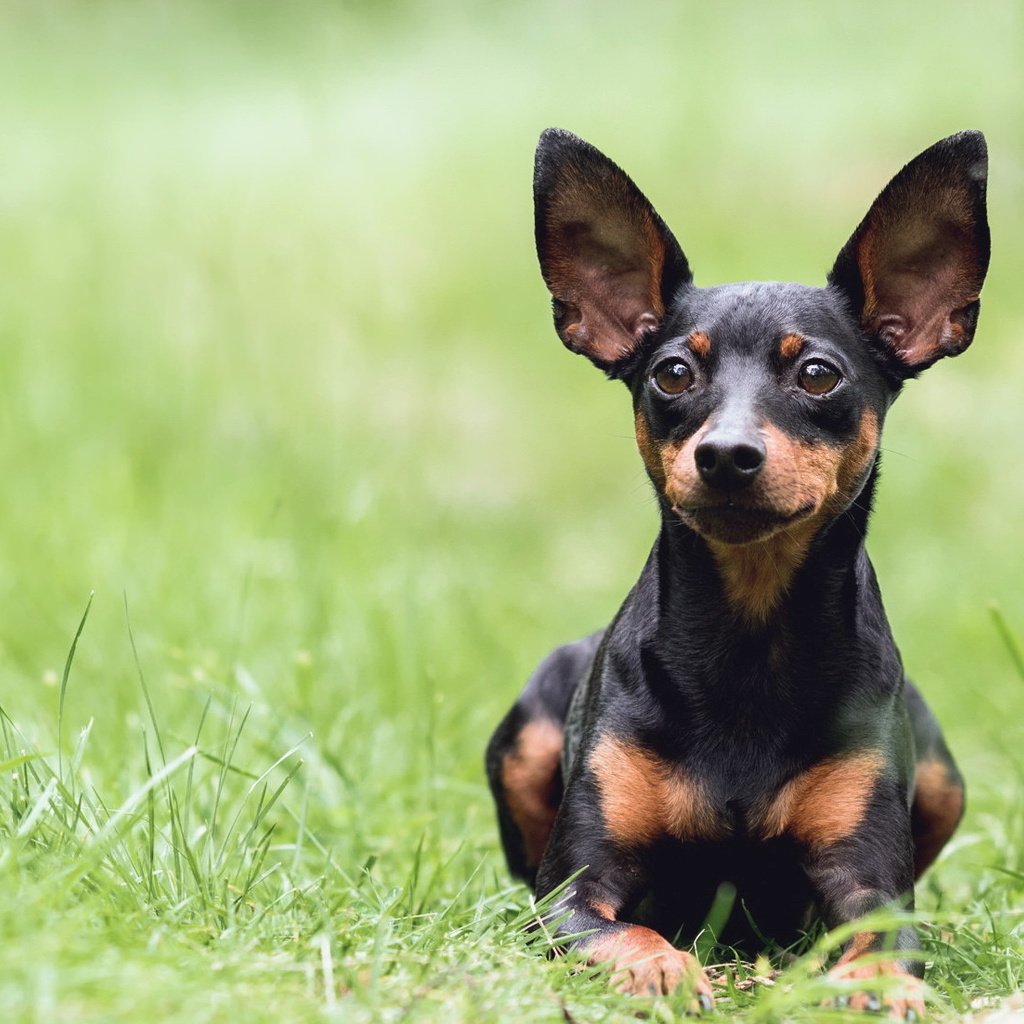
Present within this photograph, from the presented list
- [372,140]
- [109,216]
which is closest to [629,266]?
[109,216]

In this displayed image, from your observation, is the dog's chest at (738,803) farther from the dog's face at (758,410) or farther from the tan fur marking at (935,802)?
the tan fur marking at (935,802)

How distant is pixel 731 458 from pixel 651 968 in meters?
1.03

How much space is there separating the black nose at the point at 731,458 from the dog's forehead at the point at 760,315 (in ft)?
1.30

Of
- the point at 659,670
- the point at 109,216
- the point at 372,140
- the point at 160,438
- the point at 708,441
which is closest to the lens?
the point at 708,441

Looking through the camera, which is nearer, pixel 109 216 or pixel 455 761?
pixel 455 761

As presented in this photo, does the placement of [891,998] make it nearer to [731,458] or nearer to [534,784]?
[731,458]

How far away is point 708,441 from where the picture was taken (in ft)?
11.0

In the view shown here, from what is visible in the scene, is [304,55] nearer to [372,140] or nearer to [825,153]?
[372,140]

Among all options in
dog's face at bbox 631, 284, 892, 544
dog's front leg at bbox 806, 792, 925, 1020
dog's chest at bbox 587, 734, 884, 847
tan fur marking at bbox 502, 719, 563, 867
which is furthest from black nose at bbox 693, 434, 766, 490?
tan fur marking at bbox 502, 719, 563, 867

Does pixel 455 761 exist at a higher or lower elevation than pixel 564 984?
lower

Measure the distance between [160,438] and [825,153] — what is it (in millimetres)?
7654

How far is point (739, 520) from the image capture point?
11.4ft

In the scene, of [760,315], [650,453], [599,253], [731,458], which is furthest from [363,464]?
[731,458]

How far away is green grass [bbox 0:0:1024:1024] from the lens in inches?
130
